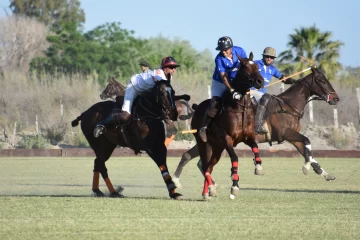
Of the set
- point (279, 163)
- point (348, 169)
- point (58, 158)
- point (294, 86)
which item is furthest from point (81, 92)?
point (294, 86)

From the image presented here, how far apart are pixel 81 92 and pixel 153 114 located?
104 feet

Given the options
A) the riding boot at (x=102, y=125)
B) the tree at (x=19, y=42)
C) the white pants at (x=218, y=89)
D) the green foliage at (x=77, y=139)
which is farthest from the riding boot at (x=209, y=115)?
the tree at (x=19, y=42)

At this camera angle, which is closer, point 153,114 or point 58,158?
point 153,114

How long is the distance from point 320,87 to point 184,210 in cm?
694

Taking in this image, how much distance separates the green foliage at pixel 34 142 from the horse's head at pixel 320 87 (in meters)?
19.0

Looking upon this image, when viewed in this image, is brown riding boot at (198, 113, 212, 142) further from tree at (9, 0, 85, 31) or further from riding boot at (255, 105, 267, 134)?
tree at (9, 0, 85, 31)

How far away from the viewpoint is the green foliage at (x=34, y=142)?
35.6 metres

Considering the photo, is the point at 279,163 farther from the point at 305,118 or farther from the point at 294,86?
the point at 305,118

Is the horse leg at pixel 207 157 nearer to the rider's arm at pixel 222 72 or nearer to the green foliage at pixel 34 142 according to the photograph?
the rider's arm at pixel 222 72

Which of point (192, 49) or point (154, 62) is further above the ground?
point (192, 49)

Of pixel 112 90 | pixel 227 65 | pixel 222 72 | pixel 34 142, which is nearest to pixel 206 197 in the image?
pixel 222 72

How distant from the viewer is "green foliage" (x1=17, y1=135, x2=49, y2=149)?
35.6m

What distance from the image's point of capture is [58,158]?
96.8 ft

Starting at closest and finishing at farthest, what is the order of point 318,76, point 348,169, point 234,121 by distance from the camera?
point 234,121 < point 318,76 < point 348,169
